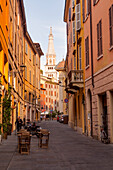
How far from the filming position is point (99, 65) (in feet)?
61.6

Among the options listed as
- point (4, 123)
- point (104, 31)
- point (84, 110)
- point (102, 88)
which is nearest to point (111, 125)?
point (102, 88)

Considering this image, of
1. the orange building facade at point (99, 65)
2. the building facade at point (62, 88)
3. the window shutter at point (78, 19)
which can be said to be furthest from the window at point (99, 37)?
the building facade at point (62, 88)

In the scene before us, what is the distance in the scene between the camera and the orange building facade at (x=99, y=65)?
1631 cm

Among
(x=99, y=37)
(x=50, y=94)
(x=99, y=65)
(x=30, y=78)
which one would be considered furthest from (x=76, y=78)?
(x=50, y=94)

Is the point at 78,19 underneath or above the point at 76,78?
above

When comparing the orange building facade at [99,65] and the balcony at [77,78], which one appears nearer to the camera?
the orange building facade at [99,65]

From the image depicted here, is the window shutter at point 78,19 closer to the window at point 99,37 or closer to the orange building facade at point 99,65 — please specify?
the orange building facade at point 99,65

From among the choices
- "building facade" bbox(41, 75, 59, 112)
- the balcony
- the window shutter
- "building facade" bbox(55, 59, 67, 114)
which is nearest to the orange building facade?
the balcony

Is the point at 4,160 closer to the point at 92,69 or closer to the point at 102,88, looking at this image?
the point at 102,88

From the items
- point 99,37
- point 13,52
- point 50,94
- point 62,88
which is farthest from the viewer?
point 50,94

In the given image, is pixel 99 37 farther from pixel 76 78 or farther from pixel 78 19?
pixel 78 19

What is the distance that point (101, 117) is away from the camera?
18.9m

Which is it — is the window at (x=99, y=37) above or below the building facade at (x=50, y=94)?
below

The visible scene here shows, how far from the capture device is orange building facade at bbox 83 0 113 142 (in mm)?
16312
